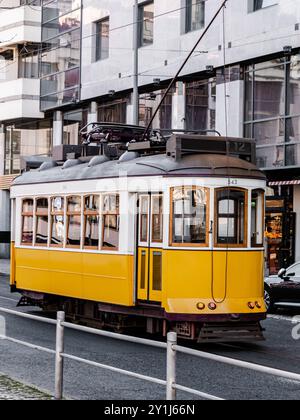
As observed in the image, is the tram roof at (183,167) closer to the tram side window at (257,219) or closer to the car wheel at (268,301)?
the tram side window at (257,219)

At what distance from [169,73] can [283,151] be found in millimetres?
7345

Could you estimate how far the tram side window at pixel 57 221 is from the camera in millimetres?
19538

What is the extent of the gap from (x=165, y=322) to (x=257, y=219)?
2.31 meters

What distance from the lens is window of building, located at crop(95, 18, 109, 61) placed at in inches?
1652

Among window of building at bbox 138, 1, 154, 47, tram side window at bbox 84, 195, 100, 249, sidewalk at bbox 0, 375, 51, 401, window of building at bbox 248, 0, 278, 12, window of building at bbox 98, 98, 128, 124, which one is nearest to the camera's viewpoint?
sidewalk at bbox 0, 375, 51, 401

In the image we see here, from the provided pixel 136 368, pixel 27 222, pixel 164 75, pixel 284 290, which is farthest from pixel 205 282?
pixel 164 75

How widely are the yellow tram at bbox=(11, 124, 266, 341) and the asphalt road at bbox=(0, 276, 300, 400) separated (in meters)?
0.70

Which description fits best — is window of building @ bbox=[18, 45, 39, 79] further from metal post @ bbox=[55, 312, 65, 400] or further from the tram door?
metal post @ bbox=[55, 312, 65, 400]

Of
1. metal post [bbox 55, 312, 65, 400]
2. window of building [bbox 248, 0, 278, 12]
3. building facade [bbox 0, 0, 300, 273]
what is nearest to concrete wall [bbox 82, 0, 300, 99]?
building facade [bbox 0, 0, 300, 273]

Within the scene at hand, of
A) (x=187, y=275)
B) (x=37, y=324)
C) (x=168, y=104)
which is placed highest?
(x=168, y=104)

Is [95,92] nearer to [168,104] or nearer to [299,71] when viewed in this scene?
[168,104]

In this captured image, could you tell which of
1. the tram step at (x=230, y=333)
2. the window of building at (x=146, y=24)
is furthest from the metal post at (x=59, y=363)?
the window of building at (x=146, y=24)

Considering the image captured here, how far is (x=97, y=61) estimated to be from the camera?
42500mm
